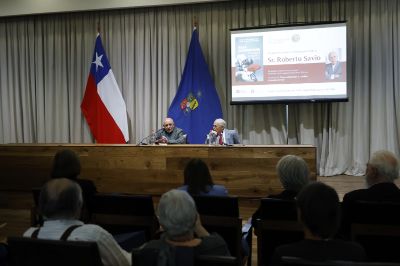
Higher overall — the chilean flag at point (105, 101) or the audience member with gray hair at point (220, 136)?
the chilean flag at point (105, 101)

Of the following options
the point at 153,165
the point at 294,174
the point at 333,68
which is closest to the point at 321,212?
the point at 294,174

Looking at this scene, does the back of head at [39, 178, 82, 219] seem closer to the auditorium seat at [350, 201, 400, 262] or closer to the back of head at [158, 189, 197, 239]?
A: the back of head at [158, 189, 197, 239]

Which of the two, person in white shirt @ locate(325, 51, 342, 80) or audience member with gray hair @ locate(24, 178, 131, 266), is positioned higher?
person in white shirt @ locate(325, 51, 342, 80)

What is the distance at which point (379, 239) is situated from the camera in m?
2.06

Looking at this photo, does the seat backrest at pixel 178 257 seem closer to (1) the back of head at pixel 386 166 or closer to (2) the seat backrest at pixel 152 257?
(2) the seat backrest at pixel 152 257

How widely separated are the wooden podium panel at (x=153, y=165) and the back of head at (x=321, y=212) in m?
2.89

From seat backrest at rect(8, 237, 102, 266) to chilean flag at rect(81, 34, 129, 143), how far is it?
206 inches

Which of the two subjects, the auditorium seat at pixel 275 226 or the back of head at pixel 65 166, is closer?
the auditorium seat at pixel 275 226

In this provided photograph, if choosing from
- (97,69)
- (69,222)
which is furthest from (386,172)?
(97,69)

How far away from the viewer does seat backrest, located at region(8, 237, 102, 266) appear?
1.40 meters

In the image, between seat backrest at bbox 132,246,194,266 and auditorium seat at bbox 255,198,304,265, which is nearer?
seat backrest at bbox 132,246,194,266

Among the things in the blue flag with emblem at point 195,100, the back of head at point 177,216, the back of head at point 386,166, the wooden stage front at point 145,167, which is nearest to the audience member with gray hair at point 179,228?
the back of head at point 177,216

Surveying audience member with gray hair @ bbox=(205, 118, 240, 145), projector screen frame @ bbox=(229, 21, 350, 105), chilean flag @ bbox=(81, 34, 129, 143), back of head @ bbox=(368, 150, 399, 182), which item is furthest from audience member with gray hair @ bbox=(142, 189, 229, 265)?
chilean flag @ bbox=(81, 34, 129, 143)

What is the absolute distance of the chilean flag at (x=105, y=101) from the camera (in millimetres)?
6727
